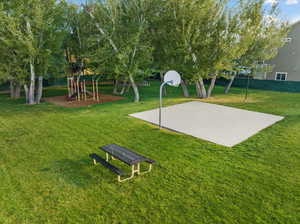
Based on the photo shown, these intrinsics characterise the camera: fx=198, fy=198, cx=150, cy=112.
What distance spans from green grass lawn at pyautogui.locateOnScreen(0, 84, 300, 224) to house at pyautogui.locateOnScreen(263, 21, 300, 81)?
16287 millimetres

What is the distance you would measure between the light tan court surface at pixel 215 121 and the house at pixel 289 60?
13290mm

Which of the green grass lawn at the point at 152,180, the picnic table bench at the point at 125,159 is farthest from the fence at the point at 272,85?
the picnic table bench at the point at 125,159

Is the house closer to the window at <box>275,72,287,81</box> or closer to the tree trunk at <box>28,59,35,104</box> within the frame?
the window at <box>275,72,287,81</box>

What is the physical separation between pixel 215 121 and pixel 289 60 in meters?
17.3

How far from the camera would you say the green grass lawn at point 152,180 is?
404cm

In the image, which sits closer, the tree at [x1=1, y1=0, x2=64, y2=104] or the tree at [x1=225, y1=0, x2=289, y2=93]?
the tree at [x1=1, y1=0, x2=64, y2=104]

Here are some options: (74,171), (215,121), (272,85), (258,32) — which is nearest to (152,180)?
(74,171)

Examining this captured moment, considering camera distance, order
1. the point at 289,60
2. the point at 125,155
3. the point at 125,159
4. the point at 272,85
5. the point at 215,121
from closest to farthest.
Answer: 1. the point at 125,159
2. the point at 125,155
3. the point at 215,121
4. the point at 272,85
5. the point at 289,60

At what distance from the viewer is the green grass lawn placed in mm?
4043

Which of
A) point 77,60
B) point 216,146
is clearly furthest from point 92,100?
point 216,146

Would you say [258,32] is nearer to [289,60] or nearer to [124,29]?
[289,60]

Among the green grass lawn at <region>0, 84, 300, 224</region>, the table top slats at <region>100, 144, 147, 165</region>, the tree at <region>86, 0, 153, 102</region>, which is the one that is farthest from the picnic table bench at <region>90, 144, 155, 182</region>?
the tree at <region>86, 0, 153, 102</region>

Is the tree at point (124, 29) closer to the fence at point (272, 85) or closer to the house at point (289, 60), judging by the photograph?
the fence at point (272, 85)

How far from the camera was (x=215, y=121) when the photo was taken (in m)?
10.1
